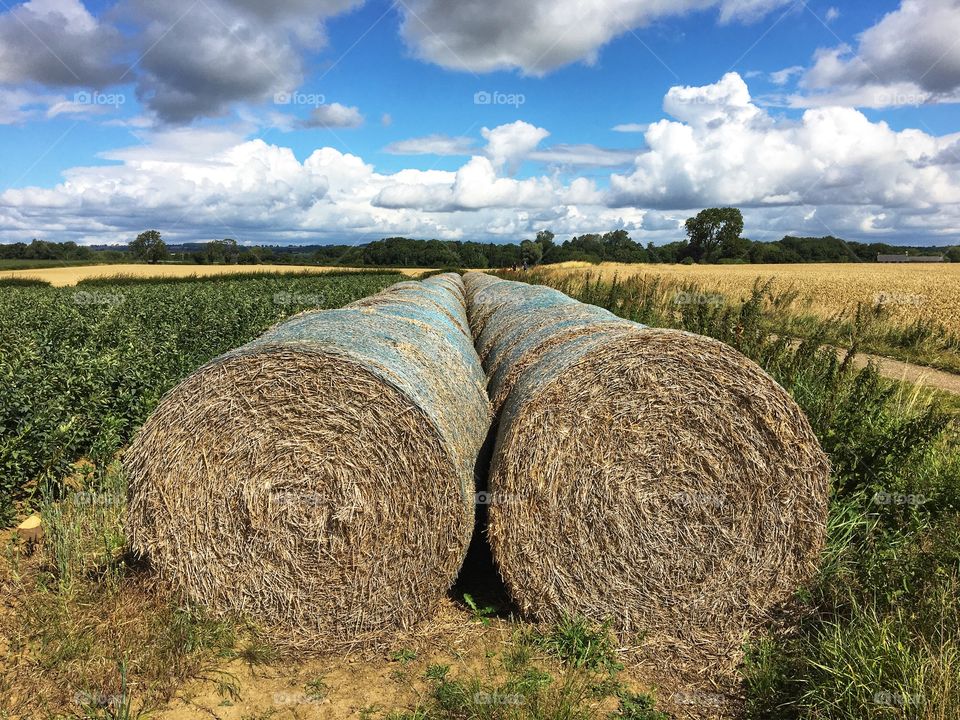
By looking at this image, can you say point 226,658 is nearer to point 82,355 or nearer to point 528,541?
point 528,541

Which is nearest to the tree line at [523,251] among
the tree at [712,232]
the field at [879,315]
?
the tree at [712,232]

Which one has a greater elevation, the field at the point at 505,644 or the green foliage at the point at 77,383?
the green foliage at the point at 77,383

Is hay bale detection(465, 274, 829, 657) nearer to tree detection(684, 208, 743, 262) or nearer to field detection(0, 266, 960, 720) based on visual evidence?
field detection(0, 266, 960, 720)

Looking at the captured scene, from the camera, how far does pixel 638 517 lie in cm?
Result: 423

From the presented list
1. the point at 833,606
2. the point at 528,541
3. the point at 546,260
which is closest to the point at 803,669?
the point at 833,606

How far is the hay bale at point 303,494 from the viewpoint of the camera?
4137 millimetres

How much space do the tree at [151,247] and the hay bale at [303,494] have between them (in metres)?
73.3

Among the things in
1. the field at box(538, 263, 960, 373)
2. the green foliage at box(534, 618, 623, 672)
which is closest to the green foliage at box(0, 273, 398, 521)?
the green foliage at box(534, 618, 623, 672)

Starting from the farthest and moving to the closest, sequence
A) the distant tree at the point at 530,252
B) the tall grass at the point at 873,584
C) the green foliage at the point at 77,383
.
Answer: the distant tree at the point at 530,252 → the green foliage at the point at 77,383 → the tall grass at the point at 873,584

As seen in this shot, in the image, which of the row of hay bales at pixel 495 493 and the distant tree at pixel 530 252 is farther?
the distant tree at pixel 530 252

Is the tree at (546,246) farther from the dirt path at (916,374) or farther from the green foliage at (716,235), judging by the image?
the dirt path at (916,374)

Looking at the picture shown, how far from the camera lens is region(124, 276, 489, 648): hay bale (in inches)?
163

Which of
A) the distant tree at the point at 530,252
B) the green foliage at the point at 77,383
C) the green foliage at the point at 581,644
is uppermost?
the distant tree at the point at 530,252

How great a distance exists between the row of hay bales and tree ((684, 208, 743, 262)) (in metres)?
92.2
